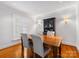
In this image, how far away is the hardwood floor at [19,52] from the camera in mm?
1830

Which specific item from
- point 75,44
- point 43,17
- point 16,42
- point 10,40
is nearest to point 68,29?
point 75,44

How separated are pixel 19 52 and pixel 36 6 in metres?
1.18

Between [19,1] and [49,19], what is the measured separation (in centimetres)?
79

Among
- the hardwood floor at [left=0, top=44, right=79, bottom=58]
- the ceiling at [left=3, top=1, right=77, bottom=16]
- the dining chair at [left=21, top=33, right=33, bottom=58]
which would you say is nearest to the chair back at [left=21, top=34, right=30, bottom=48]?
the dining chair at [left=21, top=33, right=33, bottom=58]

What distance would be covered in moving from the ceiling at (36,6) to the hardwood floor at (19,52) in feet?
2.83

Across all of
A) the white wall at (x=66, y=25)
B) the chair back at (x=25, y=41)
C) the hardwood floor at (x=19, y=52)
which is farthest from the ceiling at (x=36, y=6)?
the hardwood floor at (x=19, y=52)

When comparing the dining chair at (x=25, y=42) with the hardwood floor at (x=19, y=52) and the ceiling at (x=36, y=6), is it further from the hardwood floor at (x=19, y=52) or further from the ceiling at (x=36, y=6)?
the ceiling at (x=36, y=6)

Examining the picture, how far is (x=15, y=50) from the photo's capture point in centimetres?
195

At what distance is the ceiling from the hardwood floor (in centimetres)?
86

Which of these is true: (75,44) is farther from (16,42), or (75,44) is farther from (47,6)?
(16,42)

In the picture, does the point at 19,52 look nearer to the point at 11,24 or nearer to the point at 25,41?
the point at 25,41

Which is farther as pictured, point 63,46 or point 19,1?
point 63,46

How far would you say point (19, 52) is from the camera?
6.66 ft

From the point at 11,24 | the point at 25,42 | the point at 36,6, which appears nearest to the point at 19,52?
the point at 25,42
